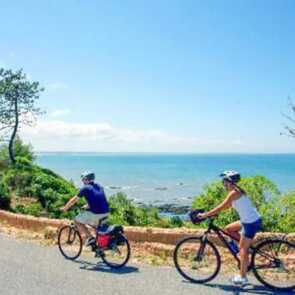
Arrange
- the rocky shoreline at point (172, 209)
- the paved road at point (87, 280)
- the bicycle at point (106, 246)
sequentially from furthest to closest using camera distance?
the rocky shoreline at point (172, 209)
the bicycle at point (106, 246)
the paved road at point (87, 280)

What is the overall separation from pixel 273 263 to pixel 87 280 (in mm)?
3122

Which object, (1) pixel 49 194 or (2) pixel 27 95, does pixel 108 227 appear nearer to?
(1) pixel 49 194

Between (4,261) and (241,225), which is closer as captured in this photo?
(241,225)

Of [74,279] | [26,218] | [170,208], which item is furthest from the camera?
[170,208]

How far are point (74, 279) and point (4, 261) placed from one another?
2.04 metres

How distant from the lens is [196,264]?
8.98 metres

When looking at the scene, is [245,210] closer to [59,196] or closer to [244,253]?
[244,253]

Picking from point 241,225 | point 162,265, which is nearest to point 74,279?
point 162,265

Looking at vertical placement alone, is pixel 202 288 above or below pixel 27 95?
below

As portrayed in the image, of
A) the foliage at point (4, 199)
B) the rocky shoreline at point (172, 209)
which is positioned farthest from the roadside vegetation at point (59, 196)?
the rocky shoreline at point (172, 209)

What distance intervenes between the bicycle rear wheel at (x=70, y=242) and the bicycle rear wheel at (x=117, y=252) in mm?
646

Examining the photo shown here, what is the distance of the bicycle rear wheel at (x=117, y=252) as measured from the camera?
980cm

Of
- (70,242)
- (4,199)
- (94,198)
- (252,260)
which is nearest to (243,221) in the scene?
(252,260)

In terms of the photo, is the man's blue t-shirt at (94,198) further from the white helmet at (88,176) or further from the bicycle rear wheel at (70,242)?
the bicycle rear wheel at (70,242)
